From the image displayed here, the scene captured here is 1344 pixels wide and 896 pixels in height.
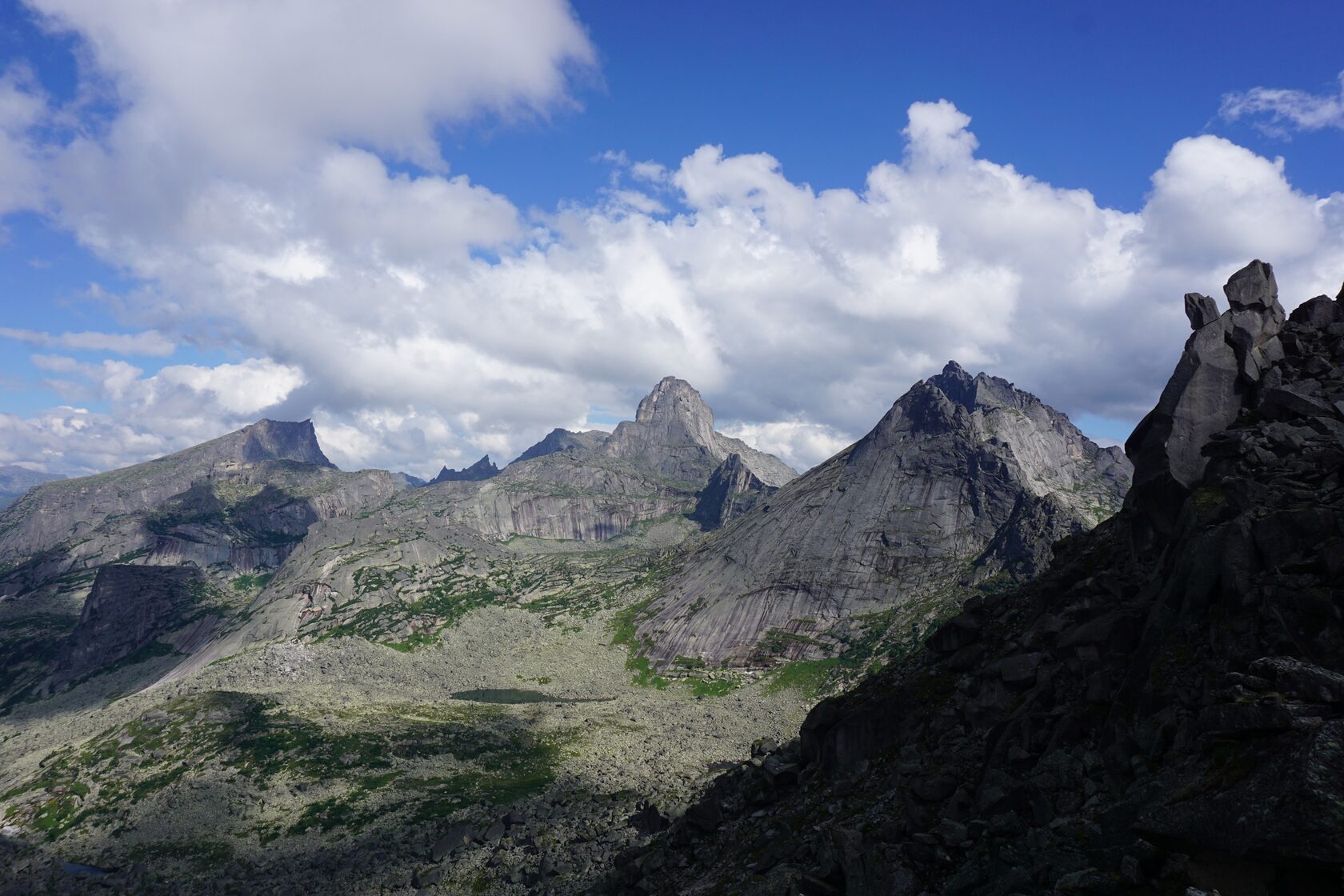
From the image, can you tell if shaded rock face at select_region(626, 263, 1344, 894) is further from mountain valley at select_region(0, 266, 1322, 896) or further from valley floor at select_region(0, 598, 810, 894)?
valley floor at select_region(0, 598, 810, 894)

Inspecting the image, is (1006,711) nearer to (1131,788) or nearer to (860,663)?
(1131,788)

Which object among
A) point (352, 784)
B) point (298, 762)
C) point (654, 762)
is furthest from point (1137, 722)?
point (298, 762)

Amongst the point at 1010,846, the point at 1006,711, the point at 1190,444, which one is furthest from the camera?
the point at 1190,444

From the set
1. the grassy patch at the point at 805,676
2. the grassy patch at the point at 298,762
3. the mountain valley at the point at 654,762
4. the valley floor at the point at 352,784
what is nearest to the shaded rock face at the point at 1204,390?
the mountain valley at the point at 654,762

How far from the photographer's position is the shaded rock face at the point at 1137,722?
19.4 m

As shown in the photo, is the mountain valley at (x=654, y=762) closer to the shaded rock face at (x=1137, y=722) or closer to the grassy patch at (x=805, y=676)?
the shaded rock face at (x=1137, y=722)

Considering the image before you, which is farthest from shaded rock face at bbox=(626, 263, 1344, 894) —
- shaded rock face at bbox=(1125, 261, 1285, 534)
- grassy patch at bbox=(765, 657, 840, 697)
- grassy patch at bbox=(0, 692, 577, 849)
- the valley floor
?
grassy patch at bbox=(765, 657, 840, 697)

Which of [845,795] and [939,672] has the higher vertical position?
[939,672]

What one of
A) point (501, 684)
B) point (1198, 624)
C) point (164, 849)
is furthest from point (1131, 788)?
point (501, 684)

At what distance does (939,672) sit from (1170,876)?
27182 millimetres

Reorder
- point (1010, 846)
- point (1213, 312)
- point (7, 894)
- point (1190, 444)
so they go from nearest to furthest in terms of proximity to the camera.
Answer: point (1010, 846), point (1190, 444), point (1213, 312), point (7, 894)

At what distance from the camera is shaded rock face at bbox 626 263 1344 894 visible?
63.8ft

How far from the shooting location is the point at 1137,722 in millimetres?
26594

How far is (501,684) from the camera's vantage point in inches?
A: 7771
